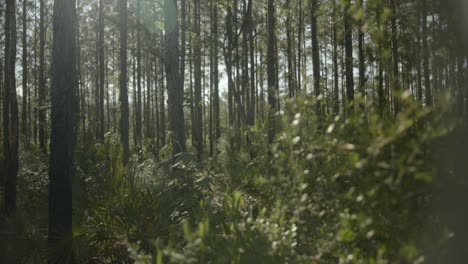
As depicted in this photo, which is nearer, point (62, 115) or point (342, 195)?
point (342, 195)

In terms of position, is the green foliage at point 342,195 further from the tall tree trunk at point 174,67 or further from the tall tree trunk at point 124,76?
the tall tree trunk at point 124,76

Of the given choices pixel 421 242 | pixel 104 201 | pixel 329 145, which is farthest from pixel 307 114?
pixel 104 201

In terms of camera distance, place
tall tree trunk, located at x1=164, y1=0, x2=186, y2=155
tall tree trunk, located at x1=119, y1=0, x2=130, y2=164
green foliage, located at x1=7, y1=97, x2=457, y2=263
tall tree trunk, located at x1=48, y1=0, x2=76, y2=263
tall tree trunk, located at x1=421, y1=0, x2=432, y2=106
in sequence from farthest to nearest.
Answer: tall tree trunk, located at x1=119, y1=0, x2=130, y2=164 → tall tree trunk, located at x1=164, y1=0, x2=186, y2=155 → tall tree trunk, located at x1=48, y1=0, x2=76, y2=263 → tall tree trunk, located at x1=421, y1=0, x2=432, y2=106 → green foliage, located at x1=7, y1=97, x2=457, y2=263

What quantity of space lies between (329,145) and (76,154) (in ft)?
35.6

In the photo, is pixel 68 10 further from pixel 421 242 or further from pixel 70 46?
pixel 421 242

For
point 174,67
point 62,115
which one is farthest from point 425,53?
point 174,67

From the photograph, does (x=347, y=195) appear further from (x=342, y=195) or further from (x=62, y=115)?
(x=62, y=115)

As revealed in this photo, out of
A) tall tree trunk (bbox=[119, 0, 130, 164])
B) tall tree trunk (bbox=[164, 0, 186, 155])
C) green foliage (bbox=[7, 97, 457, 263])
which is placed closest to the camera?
green foliage (bbox=[7, 97, 457, 263])

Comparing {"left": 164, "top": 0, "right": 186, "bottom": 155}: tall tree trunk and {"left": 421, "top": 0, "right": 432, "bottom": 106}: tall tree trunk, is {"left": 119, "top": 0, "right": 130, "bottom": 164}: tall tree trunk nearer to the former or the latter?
{"left": 164, "top": 0, "right": 186, "bottom": 155}: tall tree trunk

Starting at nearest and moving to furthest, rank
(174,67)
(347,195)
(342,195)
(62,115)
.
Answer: (347,195)
(342,195)
(62,115)
(174,67)

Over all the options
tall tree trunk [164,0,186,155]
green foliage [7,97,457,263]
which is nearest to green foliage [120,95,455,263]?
green foliage [7,97,457,263]

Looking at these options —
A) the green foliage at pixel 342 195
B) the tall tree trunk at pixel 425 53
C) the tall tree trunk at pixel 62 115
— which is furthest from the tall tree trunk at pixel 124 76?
the green foliage at pixel 342 195

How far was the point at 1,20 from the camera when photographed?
49.9ft

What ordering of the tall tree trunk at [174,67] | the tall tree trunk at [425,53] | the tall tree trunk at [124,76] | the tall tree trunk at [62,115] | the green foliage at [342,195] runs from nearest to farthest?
the green foliage at [342,195] → the tall tree trunk at [425,53] → the tall tree trunk at [62,115] → the tall tree trunk at [174,67] → the tall tree trunk at [124,76]
